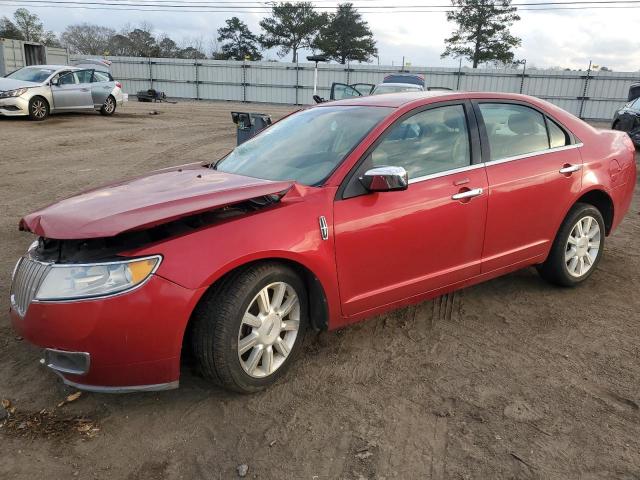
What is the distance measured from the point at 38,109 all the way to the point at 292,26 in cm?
4305

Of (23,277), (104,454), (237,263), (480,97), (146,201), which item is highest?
(480,97)

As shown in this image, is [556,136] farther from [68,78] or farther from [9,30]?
[9,30]

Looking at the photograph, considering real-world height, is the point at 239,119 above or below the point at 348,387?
above

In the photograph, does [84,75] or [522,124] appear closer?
[522,124]

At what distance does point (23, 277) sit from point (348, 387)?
1845 millimetres

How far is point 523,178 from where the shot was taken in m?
3.71

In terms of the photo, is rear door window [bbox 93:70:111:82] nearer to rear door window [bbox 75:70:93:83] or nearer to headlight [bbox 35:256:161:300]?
rear door window [bbox 75:70:93:83]

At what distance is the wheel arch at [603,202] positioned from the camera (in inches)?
169

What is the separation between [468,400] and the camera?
284cm

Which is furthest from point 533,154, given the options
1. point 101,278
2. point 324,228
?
point 101,278

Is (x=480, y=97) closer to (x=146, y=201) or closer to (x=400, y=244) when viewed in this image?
(x=400, y=244)

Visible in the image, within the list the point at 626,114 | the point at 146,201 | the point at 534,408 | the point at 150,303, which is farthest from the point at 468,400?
the point at 626,114

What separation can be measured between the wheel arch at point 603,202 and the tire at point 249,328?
270 cm

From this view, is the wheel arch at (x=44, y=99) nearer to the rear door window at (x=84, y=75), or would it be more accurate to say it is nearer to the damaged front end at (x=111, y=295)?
the rear door window at (x=84, y=75)
